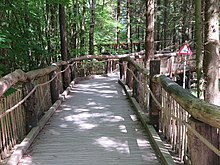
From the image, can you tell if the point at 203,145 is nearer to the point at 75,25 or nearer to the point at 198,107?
the point at 198,107

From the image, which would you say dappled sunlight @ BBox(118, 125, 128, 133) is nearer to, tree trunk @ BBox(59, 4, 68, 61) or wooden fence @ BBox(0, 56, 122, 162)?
wooden fence @ BBox(0, 56, 122, 162)

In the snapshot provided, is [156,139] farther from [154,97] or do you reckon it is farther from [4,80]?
[4,80]

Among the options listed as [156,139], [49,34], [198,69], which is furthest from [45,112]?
[49,34]

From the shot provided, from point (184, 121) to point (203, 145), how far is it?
0.46 meters

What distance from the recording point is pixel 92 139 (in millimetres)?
4527

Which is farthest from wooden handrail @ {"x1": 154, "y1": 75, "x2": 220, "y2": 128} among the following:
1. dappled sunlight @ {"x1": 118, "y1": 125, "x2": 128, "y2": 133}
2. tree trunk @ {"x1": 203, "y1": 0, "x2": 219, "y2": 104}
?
tree trunk @ {"x1": 203, "y1": 0, "x2": 219, "y2": 104}

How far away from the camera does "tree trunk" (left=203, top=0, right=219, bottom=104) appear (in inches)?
288

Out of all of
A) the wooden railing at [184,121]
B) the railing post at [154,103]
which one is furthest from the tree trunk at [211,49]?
the railing post at [154,103]

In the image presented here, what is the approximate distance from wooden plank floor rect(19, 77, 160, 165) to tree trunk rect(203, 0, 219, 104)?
7.26 ft

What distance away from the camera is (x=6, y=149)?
372cm

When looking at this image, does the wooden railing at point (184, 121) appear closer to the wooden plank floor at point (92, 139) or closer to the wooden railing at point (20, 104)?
the wooden plank floor at point (92, 139)

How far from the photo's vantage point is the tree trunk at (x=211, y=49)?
731cm

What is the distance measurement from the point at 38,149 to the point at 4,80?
119cm

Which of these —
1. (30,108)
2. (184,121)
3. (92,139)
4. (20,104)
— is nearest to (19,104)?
(20,104)
